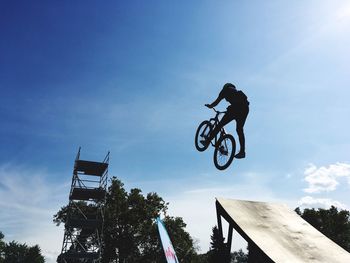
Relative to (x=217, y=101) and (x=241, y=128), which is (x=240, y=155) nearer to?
(x=241, y=128)

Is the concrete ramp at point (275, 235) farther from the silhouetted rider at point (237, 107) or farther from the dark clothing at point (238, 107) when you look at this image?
the dark clothing at point (238, 107)

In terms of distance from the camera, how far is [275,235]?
5551 millimetres

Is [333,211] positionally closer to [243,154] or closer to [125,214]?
[125,214]

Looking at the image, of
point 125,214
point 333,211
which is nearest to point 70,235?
point 125,214

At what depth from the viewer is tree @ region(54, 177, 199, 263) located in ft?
125

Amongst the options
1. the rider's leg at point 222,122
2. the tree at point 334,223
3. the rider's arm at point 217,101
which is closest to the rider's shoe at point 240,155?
the rider's leg at point 222,122

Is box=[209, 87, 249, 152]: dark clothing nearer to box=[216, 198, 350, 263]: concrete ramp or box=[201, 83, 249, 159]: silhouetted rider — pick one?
box=[201, 83, 249, 159]: silhouetted rider

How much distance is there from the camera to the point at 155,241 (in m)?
38.3

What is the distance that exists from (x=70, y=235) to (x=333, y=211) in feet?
181

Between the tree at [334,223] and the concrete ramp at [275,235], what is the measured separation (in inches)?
2290

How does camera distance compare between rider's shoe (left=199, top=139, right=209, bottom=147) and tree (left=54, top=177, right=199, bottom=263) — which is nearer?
rider's shoe (left=199, top=139, right=209, bottom=147)

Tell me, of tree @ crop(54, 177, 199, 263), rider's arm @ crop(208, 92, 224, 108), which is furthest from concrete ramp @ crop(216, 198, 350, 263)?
tree @ crop(54, 177, 199, 263)

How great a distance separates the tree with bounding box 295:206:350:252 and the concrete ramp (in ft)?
191

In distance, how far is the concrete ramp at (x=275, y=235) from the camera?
16.0 feet
